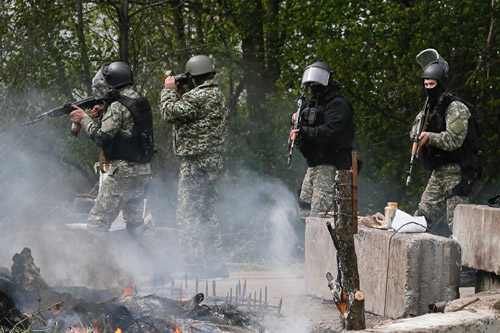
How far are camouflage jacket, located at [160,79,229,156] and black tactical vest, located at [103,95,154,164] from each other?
242mm

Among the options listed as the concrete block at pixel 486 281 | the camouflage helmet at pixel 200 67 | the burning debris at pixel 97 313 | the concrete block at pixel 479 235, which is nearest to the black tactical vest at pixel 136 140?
the camouflage helmet at pixel 200 67

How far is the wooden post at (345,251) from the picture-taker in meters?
4.43

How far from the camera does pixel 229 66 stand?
43.0 feet

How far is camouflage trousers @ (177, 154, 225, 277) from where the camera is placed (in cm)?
821

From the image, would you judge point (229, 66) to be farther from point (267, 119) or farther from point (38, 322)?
point (38, 322)

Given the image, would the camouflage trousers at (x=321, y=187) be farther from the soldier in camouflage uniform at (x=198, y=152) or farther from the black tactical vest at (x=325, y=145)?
the soldier in camouflage uniform at (x=198, y=152)

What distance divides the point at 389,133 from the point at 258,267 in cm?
351

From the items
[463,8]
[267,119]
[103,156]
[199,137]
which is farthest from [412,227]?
[267,119]

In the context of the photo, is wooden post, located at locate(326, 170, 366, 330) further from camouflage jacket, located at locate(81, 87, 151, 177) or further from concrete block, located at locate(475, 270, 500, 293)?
camouflage jacket, located at locate(81, 87, 151, 177)

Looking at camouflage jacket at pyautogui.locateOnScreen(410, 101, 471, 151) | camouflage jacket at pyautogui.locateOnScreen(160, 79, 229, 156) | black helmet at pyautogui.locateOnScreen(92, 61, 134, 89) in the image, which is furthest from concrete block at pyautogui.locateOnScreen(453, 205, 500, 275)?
black helmet at pyautogui.locateOnScreen(92, 61, 134, 89)

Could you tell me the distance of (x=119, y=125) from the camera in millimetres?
7906

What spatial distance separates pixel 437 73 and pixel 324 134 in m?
1.28

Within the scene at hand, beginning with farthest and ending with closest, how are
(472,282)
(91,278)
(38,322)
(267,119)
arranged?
(267,119) → (91,278) → (472,282) → (38,322)

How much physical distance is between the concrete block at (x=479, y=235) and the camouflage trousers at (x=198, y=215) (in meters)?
3.03
